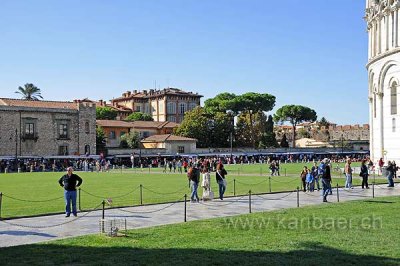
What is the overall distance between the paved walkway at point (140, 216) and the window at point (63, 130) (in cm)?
5003

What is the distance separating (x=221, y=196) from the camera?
21062 mm

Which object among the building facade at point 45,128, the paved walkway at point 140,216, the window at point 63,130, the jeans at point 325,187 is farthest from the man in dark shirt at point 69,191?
the window at point 63,130

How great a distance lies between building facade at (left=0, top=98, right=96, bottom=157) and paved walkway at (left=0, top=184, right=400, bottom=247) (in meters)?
45.7

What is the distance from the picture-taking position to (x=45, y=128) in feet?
219

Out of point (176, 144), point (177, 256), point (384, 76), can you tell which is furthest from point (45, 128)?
point (177, 256)

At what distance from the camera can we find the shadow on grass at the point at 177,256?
30.6 feet

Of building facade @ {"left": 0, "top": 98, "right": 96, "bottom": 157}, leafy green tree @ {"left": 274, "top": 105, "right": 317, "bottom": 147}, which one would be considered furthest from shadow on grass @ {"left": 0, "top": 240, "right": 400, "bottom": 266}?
leafy green tree @ {"left": 274, "top": 105, "right": 317, "bottom": 147}

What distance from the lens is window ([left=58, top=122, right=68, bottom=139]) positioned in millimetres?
67875

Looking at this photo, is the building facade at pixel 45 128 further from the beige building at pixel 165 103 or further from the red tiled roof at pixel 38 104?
the beige building at pixel 165 103

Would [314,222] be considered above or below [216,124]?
below

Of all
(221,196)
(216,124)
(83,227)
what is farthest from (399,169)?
(216,124)

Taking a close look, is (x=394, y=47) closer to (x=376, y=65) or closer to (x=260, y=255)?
(x=376, y=65)

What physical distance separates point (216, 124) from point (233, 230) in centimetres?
7356

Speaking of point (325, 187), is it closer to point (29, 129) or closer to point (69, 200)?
point (69, 200)
